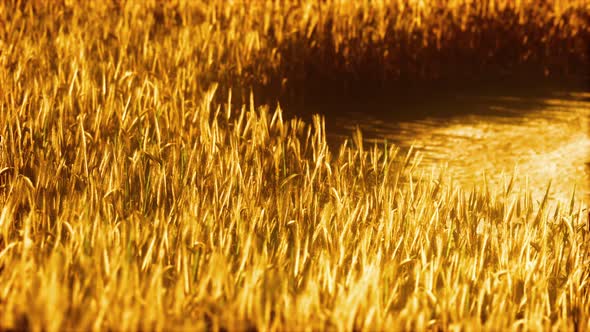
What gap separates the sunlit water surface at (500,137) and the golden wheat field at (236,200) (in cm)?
21

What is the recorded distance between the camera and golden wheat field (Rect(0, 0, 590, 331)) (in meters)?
1.50

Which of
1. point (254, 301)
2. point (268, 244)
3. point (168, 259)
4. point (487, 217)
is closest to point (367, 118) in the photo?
point (487, 217)

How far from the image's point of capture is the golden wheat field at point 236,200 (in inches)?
59.1

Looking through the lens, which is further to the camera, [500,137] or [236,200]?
[500,137]

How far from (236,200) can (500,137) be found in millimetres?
1798

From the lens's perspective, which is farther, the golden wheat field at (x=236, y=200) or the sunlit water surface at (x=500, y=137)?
the sunlit water surface at (x=500, y=137)

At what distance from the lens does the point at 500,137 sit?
366cm

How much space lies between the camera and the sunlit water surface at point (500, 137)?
316 centimetres

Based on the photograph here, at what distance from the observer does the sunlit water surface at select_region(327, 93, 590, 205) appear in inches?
124

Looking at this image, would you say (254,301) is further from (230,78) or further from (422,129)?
(422,129)

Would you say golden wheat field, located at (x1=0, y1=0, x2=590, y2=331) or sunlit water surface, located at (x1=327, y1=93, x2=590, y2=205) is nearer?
golden wheat field, located at (x1=0, y1=0, x2=590, y2=331)

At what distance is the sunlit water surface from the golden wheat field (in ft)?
0.67

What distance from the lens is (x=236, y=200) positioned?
2.22m

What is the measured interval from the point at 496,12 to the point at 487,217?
262 centimetres
